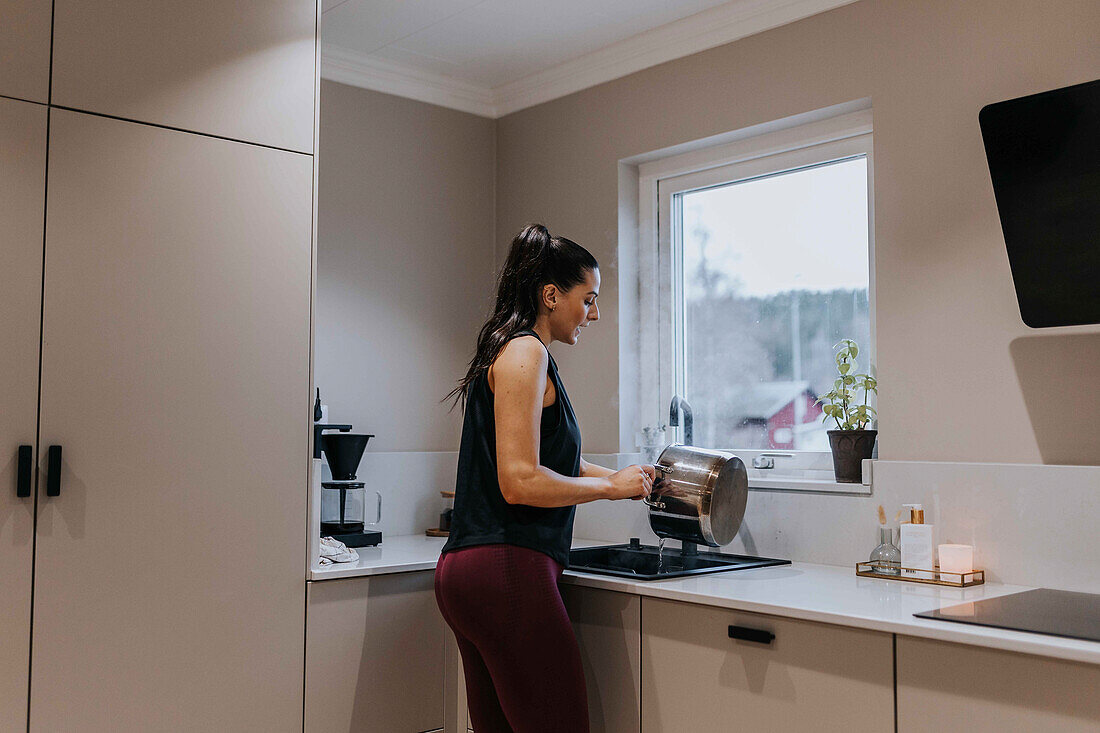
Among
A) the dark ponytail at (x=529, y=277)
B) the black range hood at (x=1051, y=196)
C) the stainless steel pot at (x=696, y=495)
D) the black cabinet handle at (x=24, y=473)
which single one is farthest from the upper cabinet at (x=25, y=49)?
the black range hood at (x=1051, y=196)

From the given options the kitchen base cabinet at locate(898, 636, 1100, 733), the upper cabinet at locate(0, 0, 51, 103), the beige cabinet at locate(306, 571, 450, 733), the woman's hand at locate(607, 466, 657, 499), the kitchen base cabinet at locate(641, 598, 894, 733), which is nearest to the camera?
the kitchen base cabinet at locate(898, 636, 1100, 733)

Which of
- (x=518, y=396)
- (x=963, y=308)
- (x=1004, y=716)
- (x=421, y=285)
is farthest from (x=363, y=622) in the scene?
(x=963, y=308)

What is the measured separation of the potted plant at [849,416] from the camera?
7.96ft

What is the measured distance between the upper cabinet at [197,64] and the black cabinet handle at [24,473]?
732 millimetres

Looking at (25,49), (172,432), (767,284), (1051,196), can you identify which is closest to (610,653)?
(172,432)

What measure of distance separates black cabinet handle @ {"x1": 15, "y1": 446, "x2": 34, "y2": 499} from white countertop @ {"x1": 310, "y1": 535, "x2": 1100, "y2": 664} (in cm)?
66

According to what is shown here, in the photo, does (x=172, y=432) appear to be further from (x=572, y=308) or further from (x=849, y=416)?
(x=849, y=416)

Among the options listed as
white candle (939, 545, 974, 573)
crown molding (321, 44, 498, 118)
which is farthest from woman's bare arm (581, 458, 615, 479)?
crown molding (321, 44, 498, 118)

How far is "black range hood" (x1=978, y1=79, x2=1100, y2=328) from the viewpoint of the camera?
5.94 feet

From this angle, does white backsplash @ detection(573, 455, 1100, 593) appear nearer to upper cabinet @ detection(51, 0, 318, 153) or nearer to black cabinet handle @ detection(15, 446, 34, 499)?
upper cabinet @ detection(51, 0, 318, 153)

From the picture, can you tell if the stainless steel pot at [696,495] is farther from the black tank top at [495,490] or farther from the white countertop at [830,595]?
the black tank top at [495,490]

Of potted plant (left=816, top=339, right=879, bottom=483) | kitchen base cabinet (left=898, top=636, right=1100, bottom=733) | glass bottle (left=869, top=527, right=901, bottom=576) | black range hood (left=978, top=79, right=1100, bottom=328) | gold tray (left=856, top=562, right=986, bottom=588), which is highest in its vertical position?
black range hood (left=978, top=79, right=1100, bottom=328)

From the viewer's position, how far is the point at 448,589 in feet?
6.47

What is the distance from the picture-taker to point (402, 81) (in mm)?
3240
